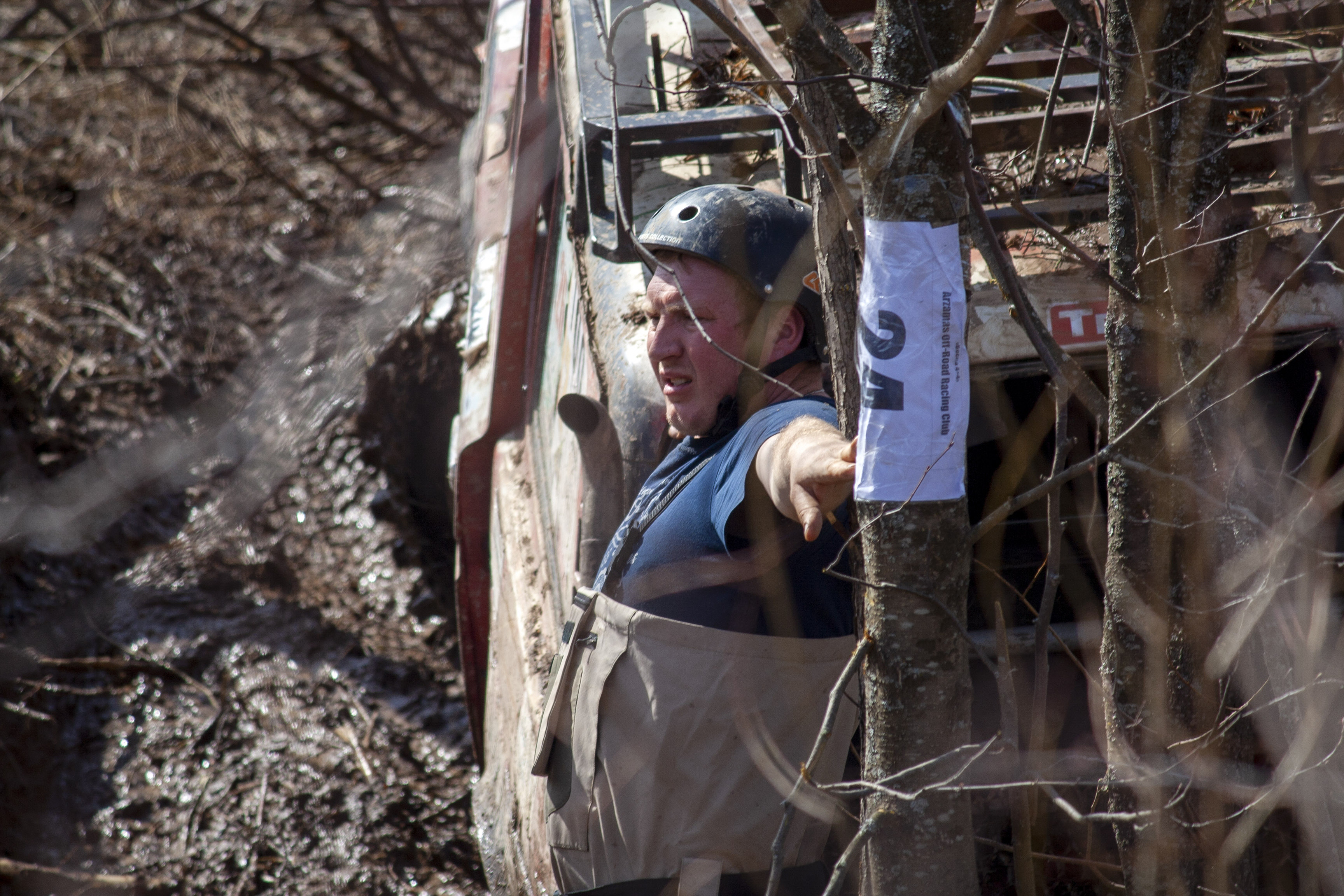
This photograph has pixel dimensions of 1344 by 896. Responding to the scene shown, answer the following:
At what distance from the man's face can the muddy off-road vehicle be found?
20cm

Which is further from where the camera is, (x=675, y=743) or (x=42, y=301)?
(x=42, y=301)

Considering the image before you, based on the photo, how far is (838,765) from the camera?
5.97 ft

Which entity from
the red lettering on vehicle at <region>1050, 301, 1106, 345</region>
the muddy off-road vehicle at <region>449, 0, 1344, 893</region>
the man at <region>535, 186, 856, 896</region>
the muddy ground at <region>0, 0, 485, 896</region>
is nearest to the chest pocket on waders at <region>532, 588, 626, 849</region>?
the man at <region>535, 186, 856, 896</region>

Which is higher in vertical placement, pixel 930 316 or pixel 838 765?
pixel 930 316

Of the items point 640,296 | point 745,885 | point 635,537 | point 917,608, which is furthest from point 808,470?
point 640,296

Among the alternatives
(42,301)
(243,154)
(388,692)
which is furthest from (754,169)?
(243,154)

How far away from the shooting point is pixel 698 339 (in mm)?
2043

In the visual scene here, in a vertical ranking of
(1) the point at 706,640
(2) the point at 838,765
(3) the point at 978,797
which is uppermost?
(1) the point at 706,640

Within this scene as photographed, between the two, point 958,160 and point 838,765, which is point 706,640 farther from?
point 958,160

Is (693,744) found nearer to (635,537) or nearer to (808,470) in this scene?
(635,537)

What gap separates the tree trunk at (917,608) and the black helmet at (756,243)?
2.14 feet

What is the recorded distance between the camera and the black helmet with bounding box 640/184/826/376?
2.04 m

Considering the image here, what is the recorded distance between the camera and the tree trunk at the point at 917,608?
1.31 meters

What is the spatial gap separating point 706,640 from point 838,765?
316 millimetres
